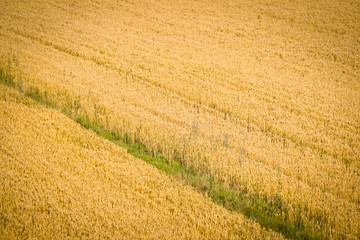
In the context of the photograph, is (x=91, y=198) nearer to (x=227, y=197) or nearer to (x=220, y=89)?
(x=227, y=197)

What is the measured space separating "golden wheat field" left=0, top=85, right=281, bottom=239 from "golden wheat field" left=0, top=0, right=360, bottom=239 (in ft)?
0.28

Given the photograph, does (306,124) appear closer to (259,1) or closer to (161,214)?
(161,214)

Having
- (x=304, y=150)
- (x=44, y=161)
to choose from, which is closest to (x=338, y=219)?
(x=304, y=150)

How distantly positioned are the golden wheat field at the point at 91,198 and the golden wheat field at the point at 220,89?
9cm

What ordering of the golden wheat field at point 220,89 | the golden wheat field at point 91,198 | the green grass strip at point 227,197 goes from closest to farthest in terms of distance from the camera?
the golden wheat field at point 91,198 → the green grass strip at point 227,197 → the golden wheat field at point 220,89

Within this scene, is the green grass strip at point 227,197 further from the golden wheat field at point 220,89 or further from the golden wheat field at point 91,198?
the golden wheat field at point 91,198

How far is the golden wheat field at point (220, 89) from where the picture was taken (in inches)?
234

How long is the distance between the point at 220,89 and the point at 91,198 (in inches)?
283

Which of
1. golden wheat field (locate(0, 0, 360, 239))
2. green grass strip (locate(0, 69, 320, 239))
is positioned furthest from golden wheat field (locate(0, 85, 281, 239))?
green grass strip (locate(0, 69, 320, 239))

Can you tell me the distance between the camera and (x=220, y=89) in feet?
35.4

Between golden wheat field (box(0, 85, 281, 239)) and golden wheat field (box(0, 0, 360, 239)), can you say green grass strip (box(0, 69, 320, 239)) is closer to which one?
golden wheat field (box(0, 0, 360, 239))

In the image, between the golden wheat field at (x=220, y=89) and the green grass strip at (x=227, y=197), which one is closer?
the green grass strip at (x=227, y=197)

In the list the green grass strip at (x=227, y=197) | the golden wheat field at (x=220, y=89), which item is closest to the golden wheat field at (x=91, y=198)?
the golden wheat field at (x=220, y=89)

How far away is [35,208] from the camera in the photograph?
4617 mm
